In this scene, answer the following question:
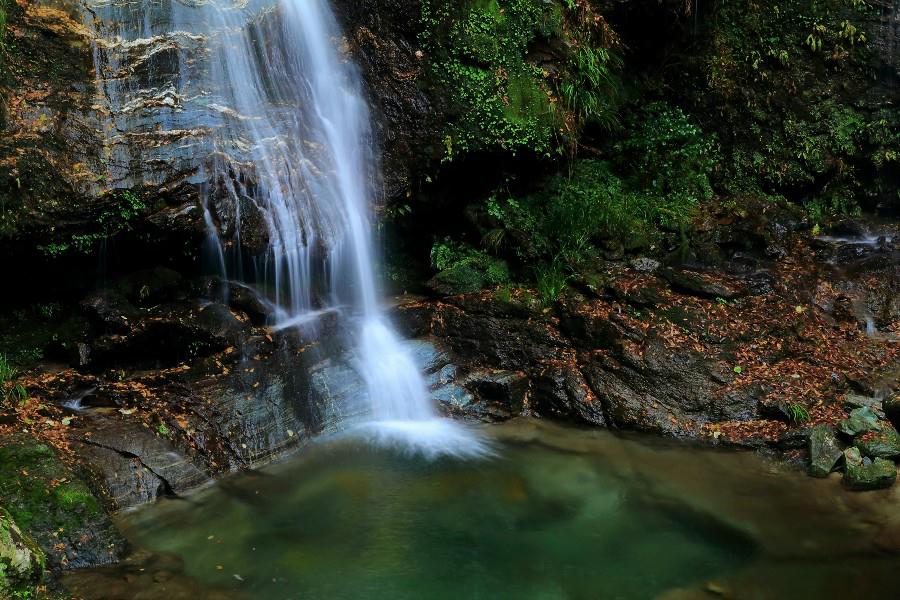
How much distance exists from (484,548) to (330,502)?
146cm

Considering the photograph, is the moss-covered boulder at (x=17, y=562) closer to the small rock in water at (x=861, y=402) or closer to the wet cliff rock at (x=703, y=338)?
the wet cliff rock at (x=703, y=338)

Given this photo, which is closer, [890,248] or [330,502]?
[330,502]

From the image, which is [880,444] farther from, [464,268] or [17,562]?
[17,562]

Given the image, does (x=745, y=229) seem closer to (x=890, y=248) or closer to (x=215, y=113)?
(x=890, y=248)

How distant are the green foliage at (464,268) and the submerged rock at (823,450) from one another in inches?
156

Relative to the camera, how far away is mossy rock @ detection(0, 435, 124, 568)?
458 centimetres

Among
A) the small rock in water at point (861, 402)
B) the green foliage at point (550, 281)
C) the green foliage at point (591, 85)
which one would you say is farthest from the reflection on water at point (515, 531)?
the green foliage at point (591, 85)

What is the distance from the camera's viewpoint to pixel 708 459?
6480 mm

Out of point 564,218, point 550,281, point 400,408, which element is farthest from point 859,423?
point 400,408

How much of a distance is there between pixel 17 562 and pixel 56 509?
942 millimetres

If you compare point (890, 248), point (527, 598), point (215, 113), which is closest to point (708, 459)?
point (527, 598)

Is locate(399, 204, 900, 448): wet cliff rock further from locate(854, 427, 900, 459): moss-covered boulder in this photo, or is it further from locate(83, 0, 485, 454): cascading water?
locate(83, 0, 485, 454): cascading water

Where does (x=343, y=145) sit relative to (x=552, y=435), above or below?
above

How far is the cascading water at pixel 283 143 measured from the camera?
715 centimetres
